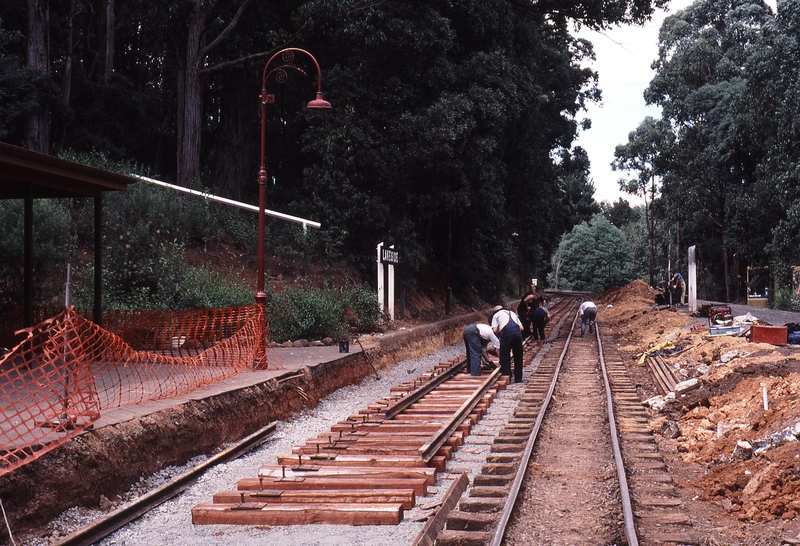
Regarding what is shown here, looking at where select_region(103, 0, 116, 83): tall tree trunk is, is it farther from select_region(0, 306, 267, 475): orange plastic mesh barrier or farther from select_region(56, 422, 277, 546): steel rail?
select_region(56, 422, 277, 546): steel rail

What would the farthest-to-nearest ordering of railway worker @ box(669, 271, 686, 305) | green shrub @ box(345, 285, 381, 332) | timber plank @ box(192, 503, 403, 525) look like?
railway worker @ box(669, 271, 686, 305)
green shrub @ box(345, 285, 381, 332)
timber plank @ box(192, 503, 403, 525)

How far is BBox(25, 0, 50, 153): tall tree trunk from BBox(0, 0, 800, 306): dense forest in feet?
0.19

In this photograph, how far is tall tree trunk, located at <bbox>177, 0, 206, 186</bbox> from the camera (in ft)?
80.3

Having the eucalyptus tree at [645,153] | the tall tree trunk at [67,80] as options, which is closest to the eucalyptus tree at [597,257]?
the eucalyptus tree at [645,153]

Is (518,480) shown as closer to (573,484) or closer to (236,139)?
(573,484)

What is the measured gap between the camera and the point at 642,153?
60.6m

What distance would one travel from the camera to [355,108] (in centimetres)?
2609

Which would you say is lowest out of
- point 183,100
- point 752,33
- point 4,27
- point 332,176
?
point 332,176

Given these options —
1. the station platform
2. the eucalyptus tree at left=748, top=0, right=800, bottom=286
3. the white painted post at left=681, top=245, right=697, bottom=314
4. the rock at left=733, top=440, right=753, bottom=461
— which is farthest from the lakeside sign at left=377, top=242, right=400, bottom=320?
the eucalyptus tree at left=748, top=0, right=800, bottom=286

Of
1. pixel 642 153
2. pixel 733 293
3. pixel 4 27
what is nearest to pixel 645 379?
pixel 4 27

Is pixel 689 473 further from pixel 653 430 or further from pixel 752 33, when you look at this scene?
pixel 752 33

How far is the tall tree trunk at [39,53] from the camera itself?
2266cm

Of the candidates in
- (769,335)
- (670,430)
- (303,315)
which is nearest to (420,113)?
(303,315)

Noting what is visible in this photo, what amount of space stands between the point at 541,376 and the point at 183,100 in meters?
14.9
